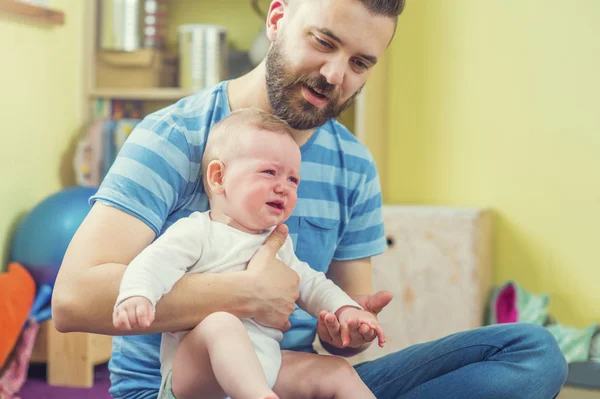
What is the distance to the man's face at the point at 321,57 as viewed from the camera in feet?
4.38

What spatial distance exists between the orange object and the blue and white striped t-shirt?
1.16 m

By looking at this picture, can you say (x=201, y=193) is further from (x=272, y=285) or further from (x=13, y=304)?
(x=13, y=304)

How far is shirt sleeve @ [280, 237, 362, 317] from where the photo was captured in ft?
4.17

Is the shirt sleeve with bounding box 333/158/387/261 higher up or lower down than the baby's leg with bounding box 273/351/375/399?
higher up

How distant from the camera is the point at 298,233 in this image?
1.45 metres

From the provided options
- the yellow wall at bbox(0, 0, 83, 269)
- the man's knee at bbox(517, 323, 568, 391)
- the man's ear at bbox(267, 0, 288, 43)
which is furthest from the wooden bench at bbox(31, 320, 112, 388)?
the man's knee at bbox(517, 323, 568, 391)

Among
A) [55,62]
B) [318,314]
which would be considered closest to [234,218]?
[318,314]

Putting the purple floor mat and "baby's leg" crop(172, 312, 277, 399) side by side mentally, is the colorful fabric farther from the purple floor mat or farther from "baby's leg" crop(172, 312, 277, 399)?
"baby's leg" crop(172, 312, 277, 399)

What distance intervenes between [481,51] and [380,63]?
373 mm

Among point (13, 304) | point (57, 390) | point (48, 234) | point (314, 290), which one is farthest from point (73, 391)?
point (314, 290)

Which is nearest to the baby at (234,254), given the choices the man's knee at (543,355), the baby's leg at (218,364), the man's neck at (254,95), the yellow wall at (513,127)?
the baby's leg at (218,364)

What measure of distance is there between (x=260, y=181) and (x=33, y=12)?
1978mm

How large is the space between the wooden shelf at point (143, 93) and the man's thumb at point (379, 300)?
201 cm

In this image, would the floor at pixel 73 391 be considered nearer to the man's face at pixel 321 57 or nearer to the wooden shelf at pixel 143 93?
the wooden shelf at pixel 143 93
